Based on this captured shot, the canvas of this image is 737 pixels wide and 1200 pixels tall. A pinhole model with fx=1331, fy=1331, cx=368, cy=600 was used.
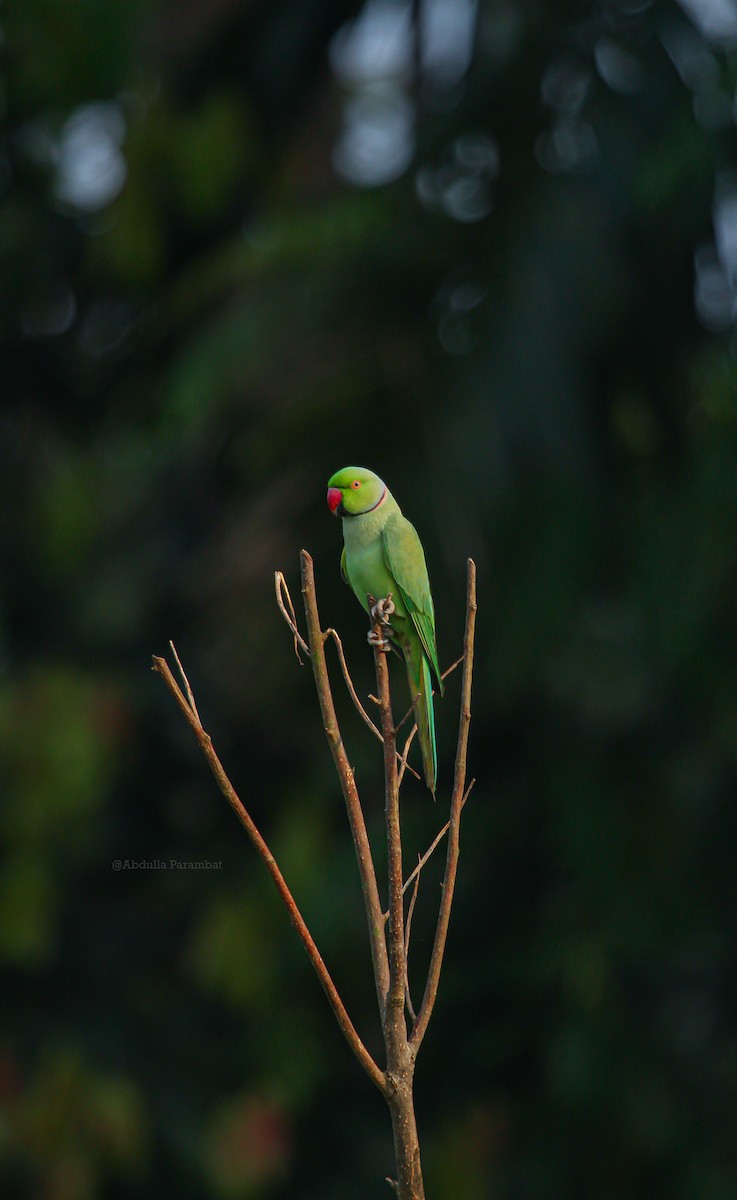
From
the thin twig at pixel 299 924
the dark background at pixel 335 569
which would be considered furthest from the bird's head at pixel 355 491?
the dark background at pixel 335 569

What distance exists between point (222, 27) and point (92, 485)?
218 centimetres

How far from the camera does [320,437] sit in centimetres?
390

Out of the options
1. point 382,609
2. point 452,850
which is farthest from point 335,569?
point 452,850

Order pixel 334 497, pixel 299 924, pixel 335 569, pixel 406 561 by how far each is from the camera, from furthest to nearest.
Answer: pixel 335 569 < pixel 406 561 < pixel 334 497 < pixel 299 924

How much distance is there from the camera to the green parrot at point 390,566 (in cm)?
180

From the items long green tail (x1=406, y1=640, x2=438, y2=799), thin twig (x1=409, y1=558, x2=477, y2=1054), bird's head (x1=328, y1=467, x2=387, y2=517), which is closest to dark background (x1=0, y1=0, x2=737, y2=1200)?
long green tail (x1=406, y1=640, x2=438, y2=799)

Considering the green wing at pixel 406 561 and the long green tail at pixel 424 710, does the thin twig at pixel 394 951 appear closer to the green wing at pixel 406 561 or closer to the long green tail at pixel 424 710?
the long green tail at pixel 424 710

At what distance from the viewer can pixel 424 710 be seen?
1.91 meters

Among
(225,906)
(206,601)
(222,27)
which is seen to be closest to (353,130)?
(222,27)

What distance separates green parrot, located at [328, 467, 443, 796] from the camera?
70.7 inches

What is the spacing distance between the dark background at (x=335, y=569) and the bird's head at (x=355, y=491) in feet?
6.14

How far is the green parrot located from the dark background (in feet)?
5.61

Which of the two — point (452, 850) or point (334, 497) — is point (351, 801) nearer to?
point (452, 850)

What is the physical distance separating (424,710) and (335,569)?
180 centimetres
